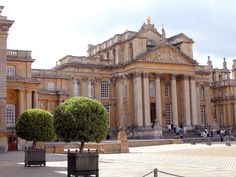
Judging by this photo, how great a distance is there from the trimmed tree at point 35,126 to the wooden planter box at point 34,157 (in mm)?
3445

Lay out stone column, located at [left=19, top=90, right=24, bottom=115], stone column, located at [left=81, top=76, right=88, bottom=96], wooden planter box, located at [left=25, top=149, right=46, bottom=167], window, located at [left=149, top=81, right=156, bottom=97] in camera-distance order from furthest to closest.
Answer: window, located at [left=149, top=81, right=156, bottom=97] < stone column, located at [left=81, top=76, right=88, bottom=96] < stone column, located at [left=19, top=90, right=24, bottom=115] < wooden planter box, located at [left=25, top=149, right=46, bottom=167]

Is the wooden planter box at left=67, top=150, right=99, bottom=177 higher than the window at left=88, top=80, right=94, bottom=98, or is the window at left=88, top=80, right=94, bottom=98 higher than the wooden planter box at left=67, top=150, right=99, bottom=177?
the window at left=88, top=80, right=94, bottom=98

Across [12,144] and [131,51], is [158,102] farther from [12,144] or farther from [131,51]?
[12,144]

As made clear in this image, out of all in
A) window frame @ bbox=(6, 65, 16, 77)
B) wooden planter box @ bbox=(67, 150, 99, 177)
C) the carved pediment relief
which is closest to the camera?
wooden planter box @ bbox=(67, 150, 99, 177)

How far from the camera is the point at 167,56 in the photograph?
59.8 meters

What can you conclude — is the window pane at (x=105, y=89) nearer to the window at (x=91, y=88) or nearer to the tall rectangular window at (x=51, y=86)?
the window at (x=91, y=88)

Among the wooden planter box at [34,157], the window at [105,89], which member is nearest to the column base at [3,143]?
the wooden planter box at [34,157]

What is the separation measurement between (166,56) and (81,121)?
45205 mm

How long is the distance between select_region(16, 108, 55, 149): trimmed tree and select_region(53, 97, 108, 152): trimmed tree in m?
8.51

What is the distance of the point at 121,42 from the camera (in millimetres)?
60656

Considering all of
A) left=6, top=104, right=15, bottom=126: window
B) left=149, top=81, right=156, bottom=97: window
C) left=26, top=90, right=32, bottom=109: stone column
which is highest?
left=149, top=81, right=156, bottom=97: window

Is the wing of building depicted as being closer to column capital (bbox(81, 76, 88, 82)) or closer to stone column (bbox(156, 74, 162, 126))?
stone column (bbox(156, 74, 162, 126))

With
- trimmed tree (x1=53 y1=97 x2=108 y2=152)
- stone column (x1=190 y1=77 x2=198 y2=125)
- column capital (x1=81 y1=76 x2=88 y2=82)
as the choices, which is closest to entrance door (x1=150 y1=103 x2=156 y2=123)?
stone column (x1=190 y1=77 x2=198 y2=125)

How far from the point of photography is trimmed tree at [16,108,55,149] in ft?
80.4
